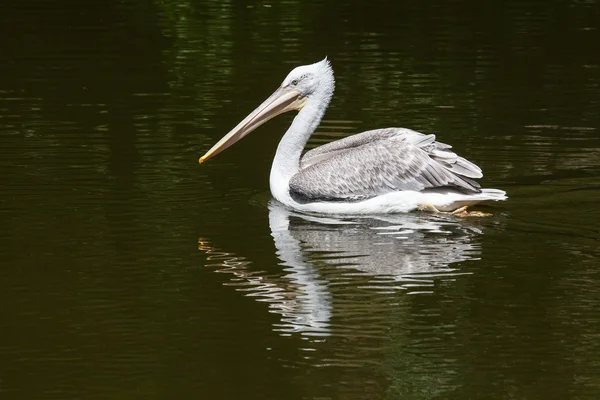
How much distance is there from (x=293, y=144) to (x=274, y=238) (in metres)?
1.15

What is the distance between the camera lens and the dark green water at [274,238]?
5961 mm

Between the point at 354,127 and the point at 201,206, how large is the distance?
2541 millimetres

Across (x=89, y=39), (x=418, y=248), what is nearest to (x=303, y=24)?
(x=89, y=39)

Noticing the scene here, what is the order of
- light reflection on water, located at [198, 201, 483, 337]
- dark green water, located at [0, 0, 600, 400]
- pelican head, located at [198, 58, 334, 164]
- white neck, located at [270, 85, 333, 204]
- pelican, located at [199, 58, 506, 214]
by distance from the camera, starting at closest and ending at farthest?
1. dark green water, located at [0, 0, 600, 400]
2. light reflection on water, located at [198, 201, 483, 337]
3. pelican, located at [199, 58, 506, 214]
4. white neck, located at [270, 85, 333, 204]
5. pelican head, located at [198, 58, 334, 164]

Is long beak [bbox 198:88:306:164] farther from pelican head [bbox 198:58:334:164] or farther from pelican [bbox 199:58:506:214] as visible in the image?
pelican [bbox 199:58:506:214]

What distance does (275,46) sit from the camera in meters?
14.9

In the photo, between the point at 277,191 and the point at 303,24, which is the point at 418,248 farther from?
the point at 303,24

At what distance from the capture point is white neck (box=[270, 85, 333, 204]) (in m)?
8.94

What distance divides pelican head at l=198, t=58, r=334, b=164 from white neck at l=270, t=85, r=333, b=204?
3cm

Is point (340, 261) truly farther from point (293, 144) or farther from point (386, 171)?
point (293, 144)

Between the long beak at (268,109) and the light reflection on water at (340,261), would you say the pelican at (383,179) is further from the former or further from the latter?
the long beak at (268,109)

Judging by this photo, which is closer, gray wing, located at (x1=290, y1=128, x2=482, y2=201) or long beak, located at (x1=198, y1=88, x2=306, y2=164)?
gray wing, located at (x1=290, y1=128, x2=482, y2=201)

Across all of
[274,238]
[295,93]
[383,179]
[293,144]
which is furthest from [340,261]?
[295,93]

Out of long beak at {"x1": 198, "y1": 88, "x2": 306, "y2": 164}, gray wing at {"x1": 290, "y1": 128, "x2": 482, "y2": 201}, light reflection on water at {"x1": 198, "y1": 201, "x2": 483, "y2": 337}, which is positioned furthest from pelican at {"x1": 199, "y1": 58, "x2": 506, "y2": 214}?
long beak at {"x1": 198, "y1": 88, "x2": 306, "y2": 164}
